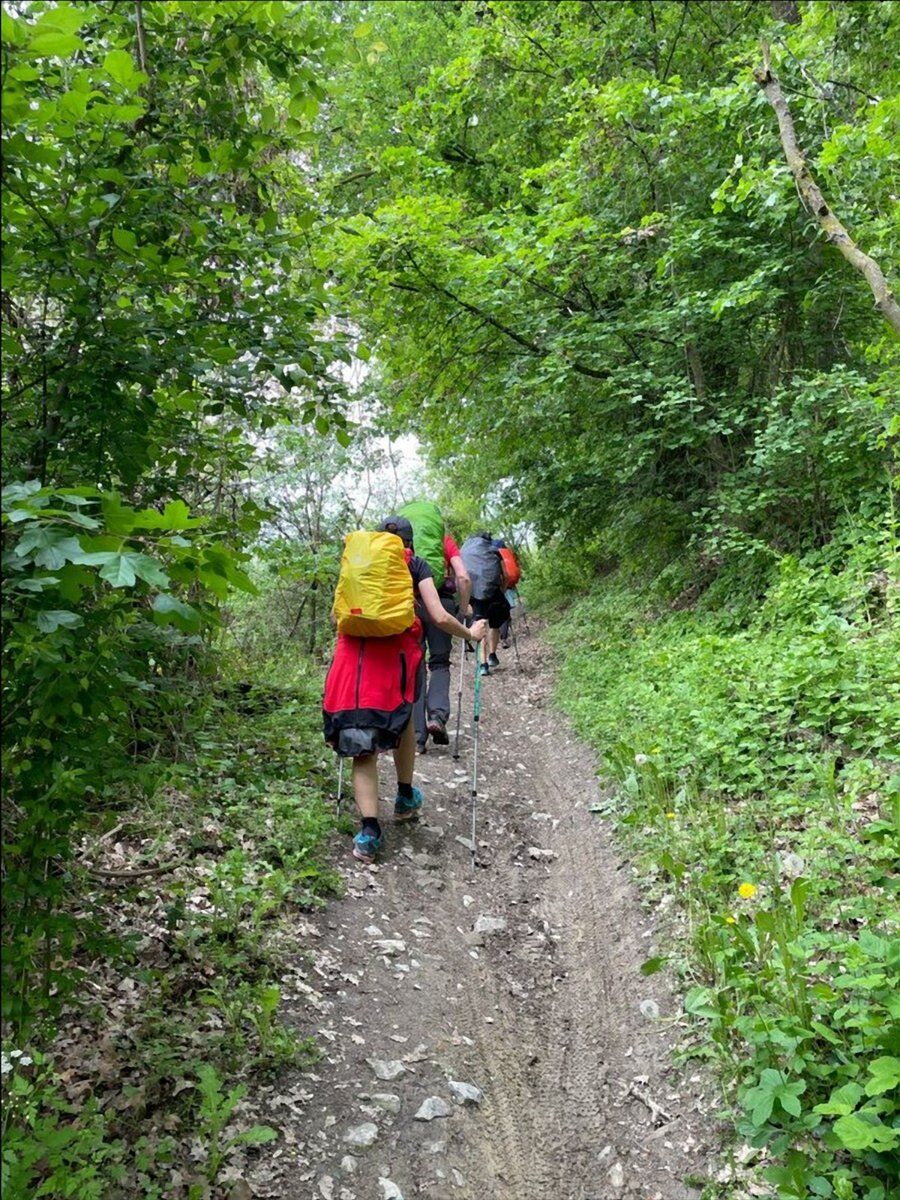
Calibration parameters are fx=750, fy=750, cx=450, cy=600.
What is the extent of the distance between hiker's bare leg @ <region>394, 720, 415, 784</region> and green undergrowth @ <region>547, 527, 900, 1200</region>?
1614mm

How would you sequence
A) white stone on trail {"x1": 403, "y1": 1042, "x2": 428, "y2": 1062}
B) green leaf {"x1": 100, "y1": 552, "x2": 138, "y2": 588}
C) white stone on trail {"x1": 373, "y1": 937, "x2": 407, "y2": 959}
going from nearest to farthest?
green leaf {"x1": 100, "y1": 552, "x2": 138, "y2": 588}
white stone on trail {"x1": 403, "y1": 1042, "x2": 428, "y2": 1062}
white stone on trail {"x1": 373, "y1": 937, "x2": 407, "y2": 959}

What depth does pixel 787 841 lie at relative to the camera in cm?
422

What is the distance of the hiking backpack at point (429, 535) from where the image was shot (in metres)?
7.04

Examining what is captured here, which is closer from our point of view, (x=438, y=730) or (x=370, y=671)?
(x=370, y=671)

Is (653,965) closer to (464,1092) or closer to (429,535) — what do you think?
(464,1092)

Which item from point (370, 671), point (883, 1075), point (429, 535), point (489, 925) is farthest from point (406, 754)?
point (883, 1075)

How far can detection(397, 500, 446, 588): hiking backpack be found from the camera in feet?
23.1

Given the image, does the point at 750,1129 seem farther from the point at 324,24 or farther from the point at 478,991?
the point at 324,24

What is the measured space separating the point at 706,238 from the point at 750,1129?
7.44 m

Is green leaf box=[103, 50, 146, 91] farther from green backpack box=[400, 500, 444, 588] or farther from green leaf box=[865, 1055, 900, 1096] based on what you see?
green backpack box=[400, 500, 444, 588]

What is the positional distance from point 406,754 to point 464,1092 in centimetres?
259

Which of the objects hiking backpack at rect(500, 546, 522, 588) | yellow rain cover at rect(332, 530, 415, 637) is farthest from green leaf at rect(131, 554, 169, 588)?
hiking backpack at rect(500, 546, 522, 588)

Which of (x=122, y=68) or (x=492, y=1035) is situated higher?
(x=122, y=68)

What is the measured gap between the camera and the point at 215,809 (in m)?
4.92
